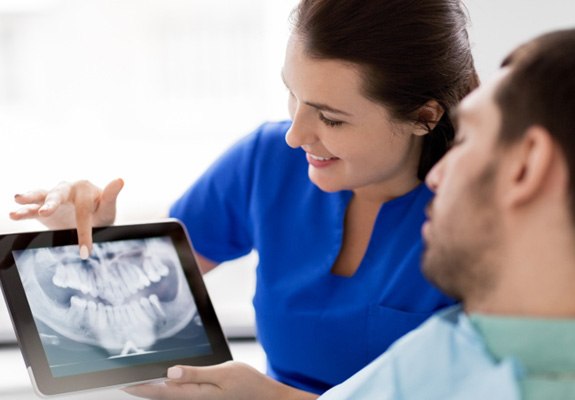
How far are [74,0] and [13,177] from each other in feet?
1.51

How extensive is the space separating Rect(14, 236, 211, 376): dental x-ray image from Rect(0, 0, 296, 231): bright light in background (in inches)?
31.2

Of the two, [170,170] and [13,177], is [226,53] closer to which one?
[170,170]

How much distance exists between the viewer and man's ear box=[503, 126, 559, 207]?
90 centimetres

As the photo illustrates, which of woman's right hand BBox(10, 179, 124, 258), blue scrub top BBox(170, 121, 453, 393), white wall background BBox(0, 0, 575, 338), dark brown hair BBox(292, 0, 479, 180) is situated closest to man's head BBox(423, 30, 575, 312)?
dark brown hair BBox(292, 0, 479, 180)

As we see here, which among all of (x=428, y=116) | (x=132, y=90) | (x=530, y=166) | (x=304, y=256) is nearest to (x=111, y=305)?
(x=304, y=256)

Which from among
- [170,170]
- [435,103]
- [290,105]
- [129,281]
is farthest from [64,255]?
[170,170]

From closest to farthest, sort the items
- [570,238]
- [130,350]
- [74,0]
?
1. [570,238]
2. [130,350]
3. [74,0]

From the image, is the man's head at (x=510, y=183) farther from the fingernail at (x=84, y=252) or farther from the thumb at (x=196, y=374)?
the fingernail at (x=84, y=252)

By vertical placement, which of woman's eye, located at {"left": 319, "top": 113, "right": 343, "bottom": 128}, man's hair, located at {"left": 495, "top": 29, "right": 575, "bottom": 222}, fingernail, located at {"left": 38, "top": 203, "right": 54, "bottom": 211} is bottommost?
fingernail, located at {"left": 38, "top": 203, "right": 54, "bottom": 211}

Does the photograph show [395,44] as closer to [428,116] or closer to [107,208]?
[428,116]

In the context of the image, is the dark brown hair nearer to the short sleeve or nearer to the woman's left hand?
the short sleeve

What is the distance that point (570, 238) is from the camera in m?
0.92

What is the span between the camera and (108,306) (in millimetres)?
1344

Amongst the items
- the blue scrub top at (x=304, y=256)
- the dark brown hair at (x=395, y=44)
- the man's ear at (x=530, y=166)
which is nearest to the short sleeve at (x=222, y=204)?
the blue scrub top at (x=304, y=256)
